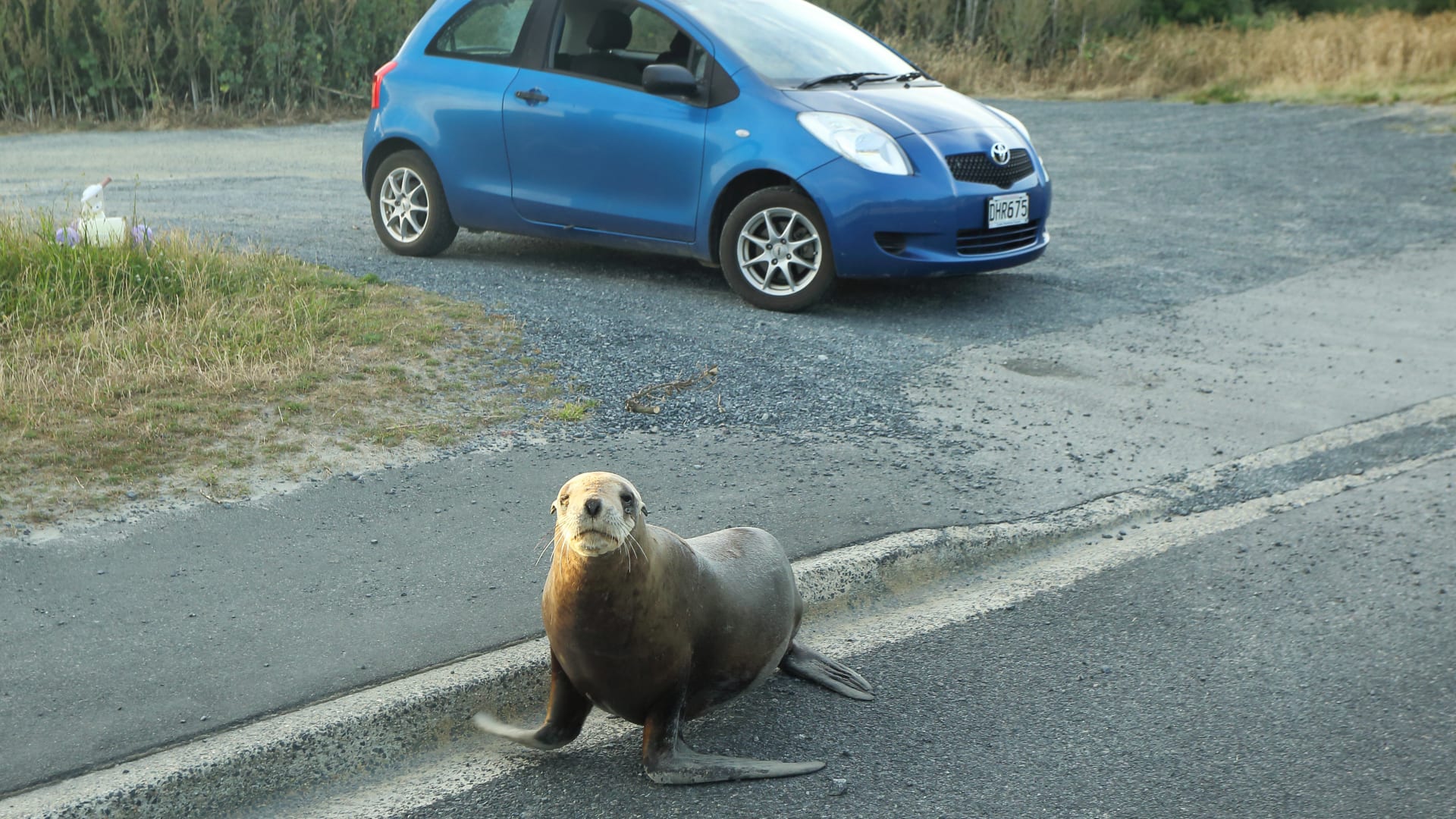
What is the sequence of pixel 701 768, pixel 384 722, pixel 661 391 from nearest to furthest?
pixel 701 768
pixel 384 722
pixel 661 391

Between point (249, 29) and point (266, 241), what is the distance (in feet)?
37.5

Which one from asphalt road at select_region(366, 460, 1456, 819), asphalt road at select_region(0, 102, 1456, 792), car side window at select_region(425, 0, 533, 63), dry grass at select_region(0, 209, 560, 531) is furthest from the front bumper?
asphalt road at select_region(366, 460, 1456, 819)

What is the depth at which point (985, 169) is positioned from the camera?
8258mm

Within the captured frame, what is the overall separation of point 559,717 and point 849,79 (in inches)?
239

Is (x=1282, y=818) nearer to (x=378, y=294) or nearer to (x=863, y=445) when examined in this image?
(x=863, y=445)

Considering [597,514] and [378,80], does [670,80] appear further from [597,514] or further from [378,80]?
[597,514]

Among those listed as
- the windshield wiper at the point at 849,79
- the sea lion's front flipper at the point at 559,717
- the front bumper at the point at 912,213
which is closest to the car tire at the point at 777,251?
the front bumper at the point at 912,213

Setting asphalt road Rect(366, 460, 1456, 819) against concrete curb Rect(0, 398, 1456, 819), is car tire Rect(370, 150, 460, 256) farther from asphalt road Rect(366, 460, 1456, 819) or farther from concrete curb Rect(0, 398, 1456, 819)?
asphalt road Rect(366, 460, 1456, 819)

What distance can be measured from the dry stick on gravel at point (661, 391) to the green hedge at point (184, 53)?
46.8 ft

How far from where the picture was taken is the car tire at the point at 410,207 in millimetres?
9359

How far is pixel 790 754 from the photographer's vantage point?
3.61 meters

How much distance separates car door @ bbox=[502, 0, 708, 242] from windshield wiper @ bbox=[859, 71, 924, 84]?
119cm

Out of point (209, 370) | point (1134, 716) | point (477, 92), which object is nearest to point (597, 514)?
point (1134, 716)

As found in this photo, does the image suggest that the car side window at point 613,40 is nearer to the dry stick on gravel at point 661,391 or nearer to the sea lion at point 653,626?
the dry stick on gravel at point 661,391
